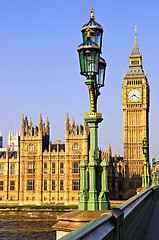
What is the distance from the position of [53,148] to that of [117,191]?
2127 cm

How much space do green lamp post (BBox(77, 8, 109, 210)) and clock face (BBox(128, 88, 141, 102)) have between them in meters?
112

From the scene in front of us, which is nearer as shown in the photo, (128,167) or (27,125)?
(27,125)

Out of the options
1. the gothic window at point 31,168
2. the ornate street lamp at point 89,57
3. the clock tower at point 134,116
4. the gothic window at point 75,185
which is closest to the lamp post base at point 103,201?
the ornate street lamp at point 89,57

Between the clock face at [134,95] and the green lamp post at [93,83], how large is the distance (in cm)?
11234

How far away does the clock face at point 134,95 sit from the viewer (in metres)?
125

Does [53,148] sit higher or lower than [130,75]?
lower

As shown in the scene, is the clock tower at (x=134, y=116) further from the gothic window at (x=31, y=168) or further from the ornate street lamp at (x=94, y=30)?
the ornate street lamp at (x=94, y=30)

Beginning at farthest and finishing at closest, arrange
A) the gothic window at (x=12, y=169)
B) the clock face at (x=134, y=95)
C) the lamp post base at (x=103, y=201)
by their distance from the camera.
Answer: the clock face at (x=134, y=95) < the gothic window at (x=12, y=169) < the lamp post base at (x=103, y=201)

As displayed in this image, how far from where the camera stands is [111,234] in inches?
356

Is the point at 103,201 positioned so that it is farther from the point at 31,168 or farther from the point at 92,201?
the point at 31,168

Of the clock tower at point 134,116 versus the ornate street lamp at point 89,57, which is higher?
the clock tower at point 134,116

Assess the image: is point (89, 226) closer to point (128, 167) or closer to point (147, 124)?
point (128, 167)

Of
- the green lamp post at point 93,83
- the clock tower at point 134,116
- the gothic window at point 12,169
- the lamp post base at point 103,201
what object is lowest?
the gothic window at point 12,169

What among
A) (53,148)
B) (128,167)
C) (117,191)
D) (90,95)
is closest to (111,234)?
(90,95)
